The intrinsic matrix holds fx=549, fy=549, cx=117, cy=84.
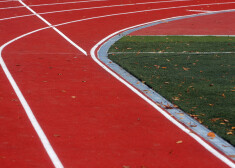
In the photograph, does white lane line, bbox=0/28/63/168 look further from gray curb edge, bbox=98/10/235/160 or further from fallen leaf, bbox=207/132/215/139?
fallen leaf, bbox=207/132/215/139

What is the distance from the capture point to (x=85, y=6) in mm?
26438

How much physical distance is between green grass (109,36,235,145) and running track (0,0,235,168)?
27.1 inches

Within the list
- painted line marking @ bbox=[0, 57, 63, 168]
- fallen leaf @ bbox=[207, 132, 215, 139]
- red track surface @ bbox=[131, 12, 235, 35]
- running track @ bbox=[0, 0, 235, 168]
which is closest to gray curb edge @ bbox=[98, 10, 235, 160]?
fallen leaf @ bbox=[207, 132, 215, 139]

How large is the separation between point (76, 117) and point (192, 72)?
4.63 m

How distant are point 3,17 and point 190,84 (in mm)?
12982

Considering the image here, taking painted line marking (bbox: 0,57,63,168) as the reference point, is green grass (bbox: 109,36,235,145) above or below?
below

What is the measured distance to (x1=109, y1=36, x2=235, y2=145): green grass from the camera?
Result: 31.1ft

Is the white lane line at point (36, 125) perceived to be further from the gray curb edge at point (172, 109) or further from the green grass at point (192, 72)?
the green grass at point (192, 72)

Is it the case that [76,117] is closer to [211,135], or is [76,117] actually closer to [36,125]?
[36,125]

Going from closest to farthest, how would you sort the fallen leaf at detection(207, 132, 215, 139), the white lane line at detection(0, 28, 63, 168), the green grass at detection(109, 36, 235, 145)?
1. the white lane line at detection(0, 28, 63, 168)
2. the fallen leaf at detection(207, 132, 215, 139)
3. the green grass at detection(109, 36, 235, 145)

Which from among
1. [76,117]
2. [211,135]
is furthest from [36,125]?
[211,135]

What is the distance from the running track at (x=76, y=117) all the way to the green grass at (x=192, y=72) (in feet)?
2.26

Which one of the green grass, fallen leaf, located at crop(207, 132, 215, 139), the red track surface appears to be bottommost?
the red track surface

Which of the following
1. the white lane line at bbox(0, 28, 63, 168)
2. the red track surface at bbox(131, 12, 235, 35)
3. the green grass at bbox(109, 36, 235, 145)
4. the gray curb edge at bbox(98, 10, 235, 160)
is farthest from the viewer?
the red track surface at bbox(131, 12, 235, 35)
